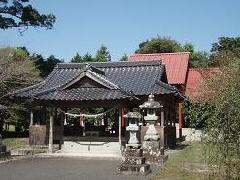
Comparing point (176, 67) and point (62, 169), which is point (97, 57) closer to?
point (176, 67)

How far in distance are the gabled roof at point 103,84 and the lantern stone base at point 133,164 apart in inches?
257

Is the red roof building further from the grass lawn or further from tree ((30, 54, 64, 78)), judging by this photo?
the grass lawn

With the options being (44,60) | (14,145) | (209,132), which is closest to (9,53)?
(44,60)

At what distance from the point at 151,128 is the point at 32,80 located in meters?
16.1

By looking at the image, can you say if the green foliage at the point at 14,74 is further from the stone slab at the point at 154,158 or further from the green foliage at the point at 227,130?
the green foliage at the point at 227,130

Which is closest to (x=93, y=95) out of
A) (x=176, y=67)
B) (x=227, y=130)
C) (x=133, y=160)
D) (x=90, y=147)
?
(x=90, y=147)

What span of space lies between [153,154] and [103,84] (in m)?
6.22

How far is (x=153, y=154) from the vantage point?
712 inches

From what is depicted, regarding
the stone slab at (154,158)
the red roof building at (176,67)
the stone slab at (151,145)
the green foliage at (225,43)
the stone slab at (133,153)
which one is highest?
the green foliage at (225,43)

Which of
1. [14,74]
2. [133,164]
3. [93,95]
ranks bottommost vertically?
[133,164]

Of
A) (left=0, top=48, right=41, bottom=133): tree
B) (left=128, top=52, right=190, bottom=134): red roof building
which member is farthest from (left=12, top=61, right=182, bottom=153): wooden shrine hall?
(left=128, top=52, right=190, bottom=134): red roof building

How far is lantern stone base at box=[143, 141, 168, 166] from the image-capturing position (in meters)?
17.8

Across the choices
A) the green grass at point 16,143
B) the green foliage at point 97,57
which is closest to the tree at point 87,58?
the green foliage at point 97,57

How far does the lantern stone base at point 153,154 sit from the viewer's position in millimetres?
17812
